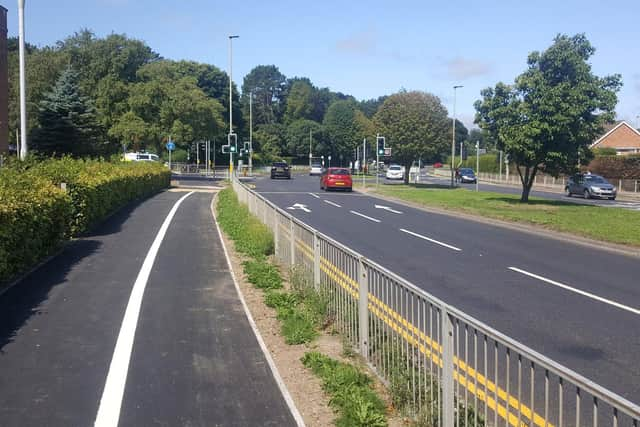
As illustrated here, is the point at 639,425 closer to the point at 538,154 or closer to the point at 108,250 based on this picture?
the point at 108,250

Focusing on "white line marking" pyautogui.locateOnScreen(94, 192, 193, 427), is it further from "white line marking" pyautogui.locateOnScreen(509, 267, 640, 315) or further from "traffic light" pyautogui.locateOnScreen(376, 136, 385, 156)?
"traffic light" pyautogui.locateOnScreen(376, 136, 385, 156)

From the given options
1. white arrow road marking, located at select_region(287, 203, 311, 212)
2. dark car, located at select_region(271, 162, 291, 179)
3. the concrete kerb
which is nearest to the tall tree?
dark car, located at select_region(271, 162, 291, 179)

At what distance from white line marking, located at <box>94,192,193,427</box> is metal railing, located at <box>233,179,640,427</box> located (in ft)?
7.85

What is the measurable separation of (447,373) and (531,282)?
7786mm

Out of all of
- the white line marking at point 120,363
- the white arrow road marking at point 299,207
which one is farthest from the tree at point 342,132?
the white line marking at point 120,363

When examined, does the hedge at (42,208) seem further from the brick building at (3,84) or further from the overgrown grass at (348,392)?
the brick building at (3,84)

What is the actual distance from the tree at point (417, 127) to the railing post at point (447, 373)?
4859cm

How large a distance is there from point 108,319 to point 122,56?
56.5 metres

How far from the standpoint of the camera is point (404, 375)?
557 cm

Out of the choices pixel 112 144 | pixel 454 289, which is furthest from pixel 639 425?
pixel 112 144

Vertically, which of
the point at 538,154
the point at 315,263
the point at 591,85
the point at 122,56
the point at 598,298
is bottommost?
the point at 598,298

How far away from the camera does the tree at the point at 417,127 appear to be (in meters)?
52.8

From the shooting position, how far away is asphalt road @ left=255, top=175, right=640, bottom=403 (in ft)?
24.9

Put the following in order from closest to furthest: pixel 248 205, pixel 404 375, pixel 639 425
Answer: pixel 639 425, pixel 404 375, pixel 248 205
